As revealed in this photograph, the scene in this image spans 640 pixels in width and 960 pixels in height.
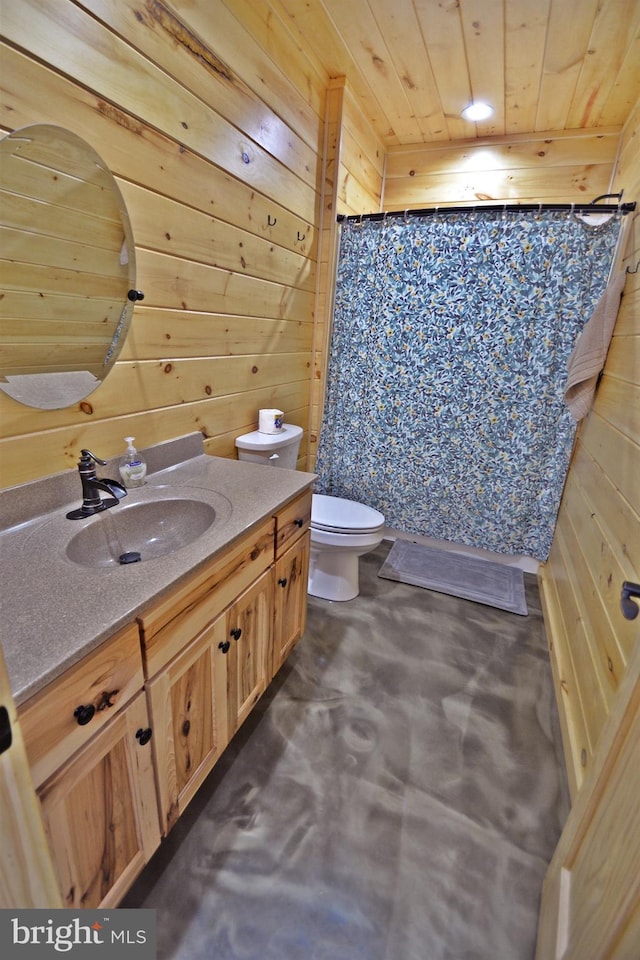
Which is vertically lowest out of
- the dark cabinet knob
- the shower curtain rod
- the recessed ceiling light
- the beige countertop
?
the dark cabinet knob

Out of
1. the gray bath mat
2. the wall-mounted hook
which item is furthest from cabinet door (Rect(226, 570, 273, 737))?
the gray bath mat

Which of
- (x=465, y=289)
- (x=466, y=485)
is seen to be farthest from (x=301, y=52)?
(x=466, y=485)

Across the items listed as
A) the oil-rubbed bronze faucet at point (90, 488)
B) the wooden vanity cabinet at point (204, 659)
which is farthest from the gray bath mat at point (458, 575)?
the oil-rubbed bronze faucet at point (90, 488)

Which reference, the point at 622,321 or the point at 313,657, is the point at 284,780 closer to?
the point at 313,657

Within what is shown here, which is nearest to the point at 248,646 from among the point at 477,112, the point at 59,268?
the point at 59,268

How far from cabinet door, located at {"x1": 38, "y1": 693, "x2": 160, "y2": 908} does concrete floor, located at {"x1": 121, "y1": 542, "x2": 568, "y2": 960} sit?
0.79ft

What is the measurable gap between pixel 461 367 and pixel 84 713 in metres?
2.23

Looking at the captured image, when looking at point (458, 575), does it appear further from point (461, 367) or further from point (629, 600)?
point (629, 600)

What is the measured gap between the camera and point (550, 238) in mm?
2045

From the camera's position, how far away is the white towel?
72.3 inches

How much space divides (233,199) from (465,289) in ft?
4.08

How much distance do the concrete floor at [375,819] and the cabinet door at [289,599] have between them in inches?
7.0

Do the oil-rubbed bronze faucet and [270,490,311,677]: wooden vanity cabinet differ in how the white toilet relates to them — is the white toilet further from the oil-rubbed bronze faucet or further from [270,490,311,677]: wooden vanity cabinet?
the oil-rubbed bronze faucet

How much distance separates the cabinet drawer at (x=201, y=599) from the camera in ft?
2.86
